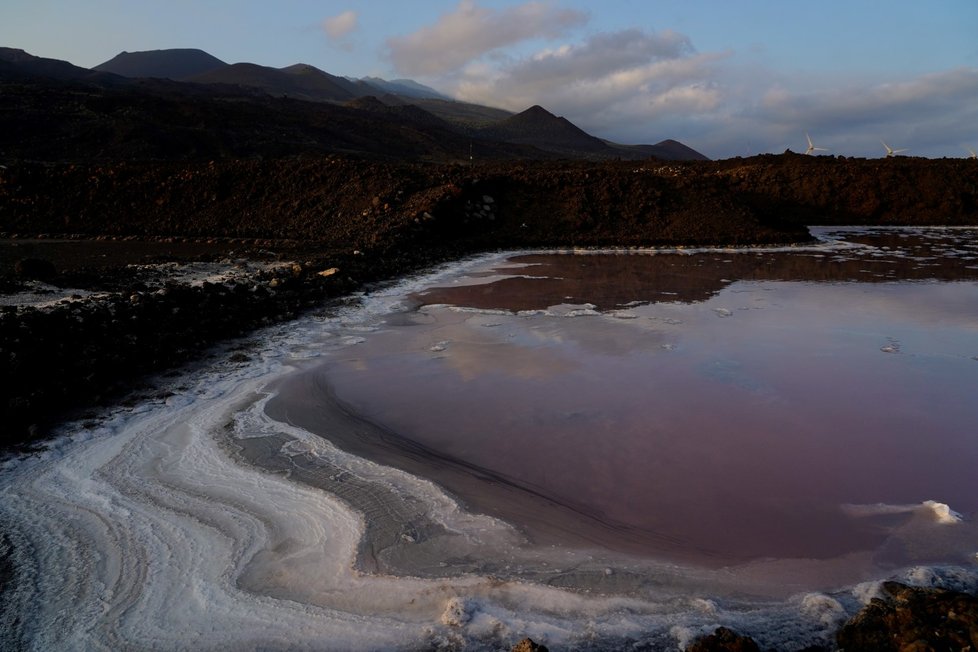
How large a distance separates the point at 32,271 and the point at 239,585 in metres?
7.87

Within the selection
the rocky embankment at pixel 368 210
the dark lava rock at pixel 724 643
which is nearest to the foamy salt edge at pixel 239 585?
the dark lava rock at pixel 724 643

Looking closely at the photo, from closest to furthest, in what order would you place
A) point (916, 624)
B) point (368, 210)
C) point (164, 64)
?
point (916, 624), point (368, 210), point (164, 64)

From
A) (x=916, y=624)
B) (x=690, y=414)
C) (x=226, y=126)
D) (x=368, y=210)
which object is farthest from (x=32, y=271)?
(x=226, y=126)

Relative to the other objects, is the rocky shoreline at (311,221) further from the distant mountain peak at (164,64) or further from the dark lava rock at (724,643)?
the distant mountain peak at (164,64)

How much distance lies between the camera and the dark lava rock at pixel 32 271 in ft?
26.9

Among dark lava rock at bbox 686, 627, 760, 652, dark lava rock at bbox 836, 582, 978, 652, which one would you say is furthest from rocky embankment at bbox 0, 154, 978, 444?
dark lava rock at bbox 836, 582, 978, 652

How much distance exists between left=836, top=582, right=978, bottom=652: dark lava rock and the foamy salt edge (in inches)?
4.4

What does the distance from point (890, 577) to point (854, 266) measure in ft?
37.5

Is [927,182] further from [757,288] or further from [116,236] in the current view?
[116,236]

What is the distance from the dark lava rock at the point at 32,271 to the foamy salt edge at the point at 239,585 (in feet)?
19.0

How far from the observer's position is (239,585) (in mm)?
2631

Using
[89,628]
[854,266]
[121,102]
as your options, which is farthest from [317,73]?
[89,628]

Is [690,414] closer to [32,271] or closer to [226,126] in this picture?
[32,271]

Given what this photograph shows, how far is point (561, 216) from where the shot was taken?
640 inches
